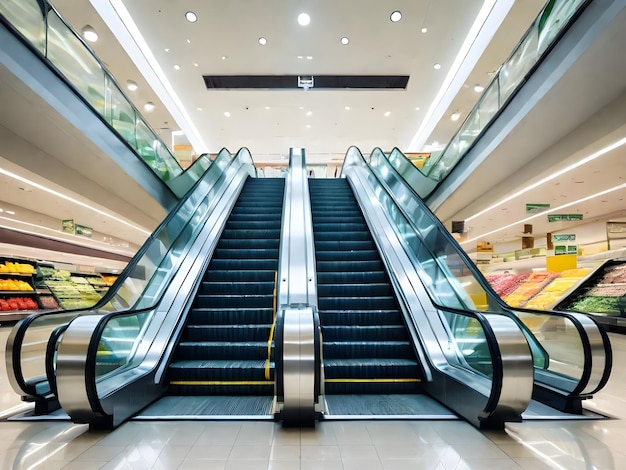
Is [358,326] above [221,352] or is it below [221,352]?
above

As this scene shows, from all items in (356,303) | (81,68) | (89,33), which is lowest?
(356,303)

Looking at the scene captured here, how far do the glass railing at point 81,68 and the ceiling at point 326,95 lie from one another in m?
0.66

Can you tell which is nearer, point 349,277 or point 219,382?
point 219,382

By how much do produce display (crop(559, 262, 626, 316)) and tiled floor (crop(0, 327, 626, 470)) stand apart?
7.05 metres

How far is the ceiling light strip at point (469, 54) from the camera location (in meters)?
9.97

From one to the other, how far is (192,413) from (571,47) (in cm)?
604

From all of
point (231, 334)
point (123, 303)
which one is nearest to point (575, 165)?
point (231, 334)

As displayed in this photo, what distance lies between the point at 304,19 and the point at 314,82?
3254 mm

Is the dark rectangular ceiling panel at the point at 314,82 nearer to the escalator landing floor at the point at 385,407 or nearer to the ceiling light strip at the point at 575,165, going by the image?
the ceiling light strip at the point at 575,165

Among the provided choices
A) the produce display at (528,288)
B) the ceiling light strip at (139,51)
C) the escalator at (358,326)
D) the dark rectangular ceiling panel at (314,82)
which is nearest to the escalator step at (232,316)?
the escalator at (358,326)

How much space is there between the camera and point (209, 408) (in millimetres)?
3355

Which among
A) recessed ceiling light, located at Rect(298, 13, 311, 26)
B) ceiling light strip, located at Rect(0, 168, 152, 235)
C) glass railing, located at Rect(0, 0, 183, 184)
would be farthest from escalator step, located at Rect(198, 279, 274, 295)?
recessed ceiling light, located at Rect(298, 13, 311, 26)

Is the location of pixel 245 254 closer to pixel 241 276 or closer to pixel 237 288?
pixel 241 276

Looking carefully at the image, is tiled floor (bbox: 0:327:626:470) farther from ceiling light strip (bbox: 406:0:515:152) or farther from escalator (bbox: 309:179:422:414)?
ceiling light strip (bbox: 406:0:515:152)
